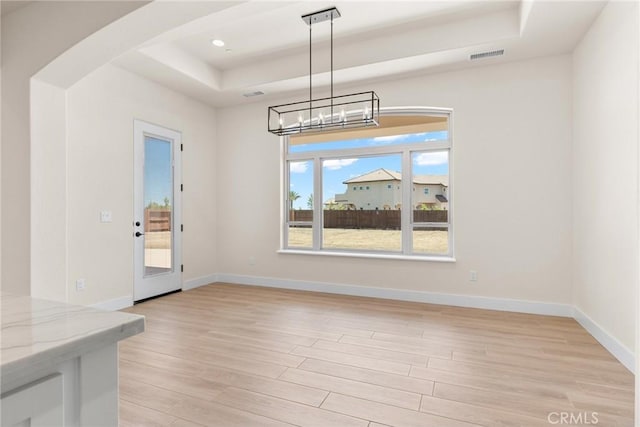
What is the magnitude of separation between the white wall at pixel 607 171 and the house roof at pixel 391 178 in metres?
1.48

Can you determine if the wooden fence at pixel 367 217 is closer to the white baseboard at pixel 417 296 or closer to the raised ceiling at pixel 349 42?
the white baseboard at pixel 417 296

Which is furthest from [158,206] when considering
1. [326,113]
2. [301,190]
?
[326,113]

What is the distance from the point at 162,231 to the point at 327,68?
10.8 feet

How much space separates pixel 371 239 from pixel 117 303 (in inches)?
139

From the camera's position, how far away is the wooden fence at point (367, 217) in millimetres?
4691

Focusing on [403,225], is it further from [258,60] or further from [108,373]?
[108,373]

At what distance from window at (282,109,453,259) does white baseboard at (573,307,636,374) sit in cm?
150

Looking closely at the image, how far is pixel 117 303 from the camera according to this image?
421 cm

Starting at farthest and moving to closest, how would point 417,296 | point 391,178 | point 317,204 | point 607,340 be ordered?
point 317,204 < point 391,178 < point 417,296 < point 607,340

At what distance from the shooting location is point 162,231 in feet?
16.1

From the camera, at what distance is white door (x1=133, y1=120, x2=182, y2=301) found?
178 inches

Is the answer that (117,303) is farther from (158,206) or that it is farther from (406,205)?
(406,205)

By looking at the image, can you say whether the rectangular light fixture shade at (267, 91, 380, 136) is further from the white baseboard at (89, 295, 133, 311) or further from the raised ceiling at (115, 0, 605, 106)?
the white baseboard at (89, 295, 133, 311)

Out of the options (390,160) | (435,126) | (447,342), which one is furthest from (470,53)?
(447,342)
